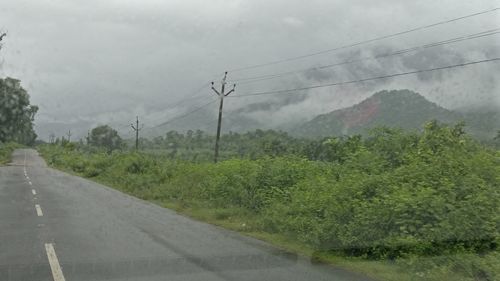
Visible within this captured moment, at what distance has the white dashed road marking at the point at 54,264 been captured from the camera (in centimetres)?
848

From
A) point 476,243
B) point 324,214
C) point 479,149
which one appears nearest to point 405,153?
point 479,149

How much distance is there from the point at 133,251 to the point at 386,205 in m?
4.86

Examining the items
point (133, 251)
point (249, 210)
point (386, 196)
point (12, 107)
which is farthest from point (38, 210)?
point (12, 107)

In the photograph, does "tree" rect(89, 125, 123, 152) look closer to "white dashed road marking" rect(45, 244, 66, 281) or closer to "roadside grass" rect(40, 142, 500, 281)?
"roadside grass" rect(40, 142, 500, 281)

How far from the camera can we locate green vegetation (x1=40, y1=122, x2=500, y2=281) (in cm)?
961

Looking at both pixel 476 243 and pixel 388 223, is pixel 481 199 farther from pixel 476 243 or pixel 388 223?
pixel 388 223

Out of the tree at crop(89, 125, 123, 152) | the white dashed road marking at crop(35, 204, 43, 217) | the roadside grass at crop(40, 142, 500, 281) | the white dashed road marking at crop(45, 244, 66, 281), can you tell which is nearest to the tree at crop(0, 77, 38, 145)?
the tree at crop(89, 125, 123, 152)

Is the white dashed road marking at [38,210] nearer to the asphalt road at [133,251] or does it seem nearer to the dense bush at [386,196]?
the asphalt road at [133,251]

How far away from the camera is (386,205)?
11.0 meters

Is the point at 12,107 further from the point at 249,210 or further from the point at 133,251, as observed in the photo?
the point at 133,251

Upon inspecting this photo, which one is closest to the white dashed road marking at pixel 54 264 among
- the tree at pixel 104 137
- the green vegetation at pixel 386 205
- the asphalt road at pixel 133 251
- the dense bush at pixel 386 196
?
the asphalt road at pixel 133 251

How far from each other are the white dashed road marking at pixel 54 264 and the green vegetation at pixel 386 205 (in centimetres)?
450

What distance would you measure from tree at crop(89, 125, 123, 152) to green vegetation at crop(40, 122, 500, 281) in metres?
116

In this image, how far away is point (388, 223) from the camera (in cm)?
1080
